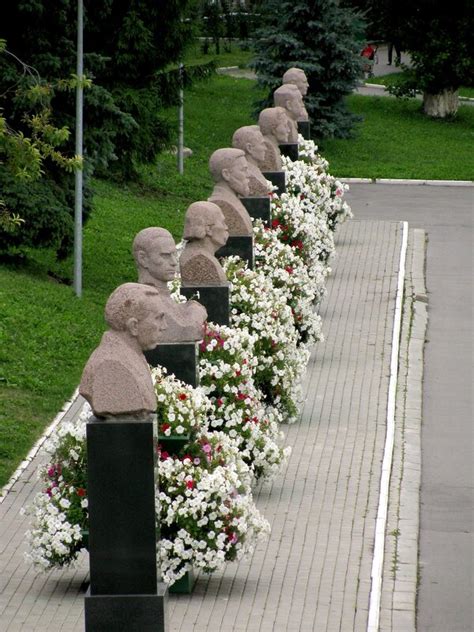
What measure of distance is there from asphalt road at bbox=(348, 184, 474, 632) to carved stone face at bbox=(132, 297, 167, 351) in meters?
2.62

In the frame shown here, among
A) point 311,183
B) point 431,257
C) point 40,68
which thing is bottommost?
point 431,257

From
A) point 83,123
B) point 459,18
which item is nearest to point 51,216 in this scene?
point 83,123

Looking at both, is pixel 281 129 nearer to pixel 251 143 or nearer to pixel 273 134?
pixel 273 134

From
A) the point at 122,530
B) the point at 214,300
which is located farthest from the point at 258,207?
the point at 122,530

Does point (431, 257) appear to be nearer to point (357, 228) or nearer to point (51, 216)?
point (357, 228)

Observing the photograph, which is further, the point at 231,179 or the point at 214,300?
the point at 231,179

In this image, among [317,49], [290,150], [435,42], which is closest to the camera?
[290,150]

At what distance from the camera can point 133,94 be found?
21.0 m

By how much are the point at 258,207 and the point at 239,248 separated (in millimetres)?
2064

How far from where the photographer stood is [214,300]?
13.9 metres

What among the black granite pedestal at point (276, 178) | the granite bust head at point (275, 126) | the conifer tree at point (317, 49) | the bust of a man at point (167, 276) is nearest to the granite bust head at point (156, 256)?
the bust of a man at point (167, 276)

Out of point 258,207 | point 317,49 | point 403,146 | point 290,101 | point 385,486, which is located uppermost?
point 317,49

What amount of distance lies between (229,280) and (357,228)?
42.1 feet

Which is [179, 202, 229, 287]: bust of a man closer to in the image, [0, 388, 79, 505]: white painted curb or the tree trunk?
[0, 388, 79, 505]: white painted curb
